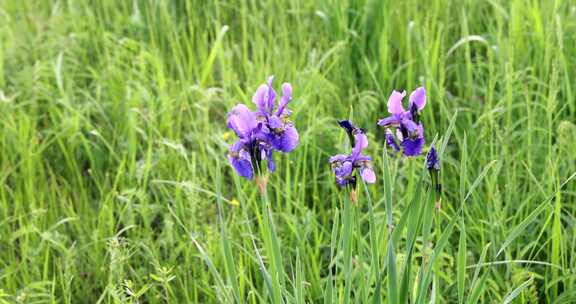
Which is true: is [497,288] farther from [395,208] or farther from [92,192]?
[92,192]

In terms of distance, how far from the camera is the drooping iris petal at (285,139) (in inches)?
55.2

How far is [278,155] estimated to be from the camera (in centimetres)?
265

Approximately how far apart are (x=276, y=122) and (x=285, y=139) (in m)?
0.04

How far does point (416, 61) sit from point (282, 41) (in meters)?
0.60

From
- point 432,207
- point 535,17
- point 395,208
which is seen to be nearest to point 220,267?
point 395,208

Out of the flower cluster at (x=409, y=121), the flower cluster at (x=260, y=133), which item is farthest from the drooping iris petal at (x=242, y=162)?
the flower cluster at (x=409, y=121)

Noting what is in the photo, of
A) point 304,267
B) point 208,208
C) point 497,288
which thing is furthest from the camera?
point 208,208

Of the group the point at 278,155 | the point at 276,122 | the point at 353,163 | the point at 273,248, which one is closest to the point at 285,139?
the point at 276,122

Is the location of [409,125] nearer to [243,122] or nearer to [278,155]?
[243,122]

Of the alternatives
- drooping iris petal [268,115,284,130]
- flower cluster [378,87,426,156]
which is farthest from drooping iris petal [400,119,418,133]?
drooping iris petal [268,115,284,130]

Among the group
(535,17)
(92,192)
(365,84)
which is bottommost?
(92,192)

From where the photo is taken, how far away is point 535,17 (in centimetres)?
288

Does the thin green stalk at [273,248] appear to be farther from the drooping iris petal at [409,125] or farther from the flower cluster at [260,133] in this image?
the drooping iris petal at [409,125]

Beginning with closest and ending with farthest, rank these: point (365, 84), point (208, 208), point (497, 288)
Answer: point (497, 288)
point (208, 208)
point (365, 84)
